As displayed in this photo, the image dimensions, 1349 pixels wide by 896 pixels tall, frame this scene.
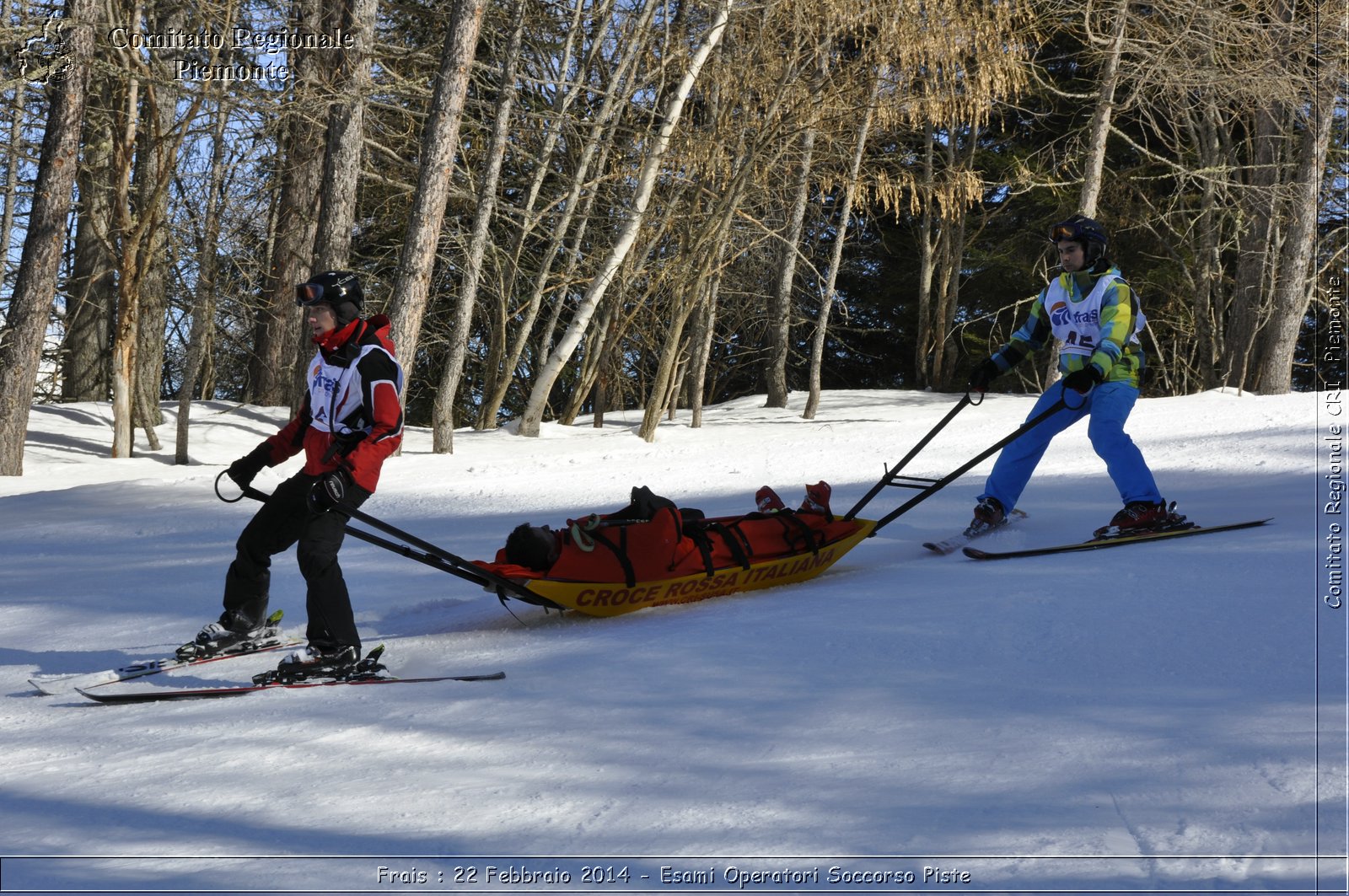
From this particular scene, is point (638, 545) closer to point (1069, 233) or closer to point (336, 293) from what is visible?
point (336, 293)

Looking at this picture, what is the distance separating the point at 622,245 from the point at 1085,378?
8225 mm

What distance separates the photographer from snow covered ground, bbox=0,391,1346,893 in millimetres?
2586

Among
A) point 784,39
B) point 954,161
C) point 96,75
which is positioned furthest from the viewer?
point 954,161

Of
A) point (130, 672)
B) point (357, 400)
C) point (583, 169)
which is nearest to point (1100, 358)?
point (357, 400)

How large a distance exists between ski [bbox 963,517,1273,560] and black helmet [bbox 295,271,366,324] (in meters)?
3.29

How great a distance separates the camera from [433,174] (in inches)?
461

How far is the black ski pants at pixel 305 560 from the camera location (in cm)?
446

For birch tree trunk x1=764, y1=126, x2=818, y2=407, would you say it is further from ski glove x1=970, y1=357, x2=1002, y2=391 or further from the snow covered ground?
the snow covered ground

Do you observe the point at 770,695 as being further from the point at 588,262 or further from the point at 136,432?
the point at 136,432

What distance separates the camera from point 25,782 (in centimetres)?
338

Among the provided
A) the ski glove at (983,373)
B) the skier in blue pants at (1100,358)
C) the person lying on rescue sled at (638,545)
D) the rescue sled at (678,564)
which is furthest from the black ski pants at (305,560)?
the skier in blue pants at (1100,358)

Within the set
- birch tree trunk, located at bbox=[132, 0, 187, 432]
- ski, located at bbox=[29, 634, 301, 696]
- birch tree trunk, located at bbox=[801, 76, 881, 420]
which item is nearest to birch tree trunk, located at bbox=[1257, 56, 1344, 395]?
birch tree trunk, located at bbox=[801, 76, 881, 420]

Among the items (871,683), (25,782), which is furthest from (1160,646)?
(25,782)

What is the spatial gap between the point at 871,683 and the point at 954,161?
20735 millimetres
